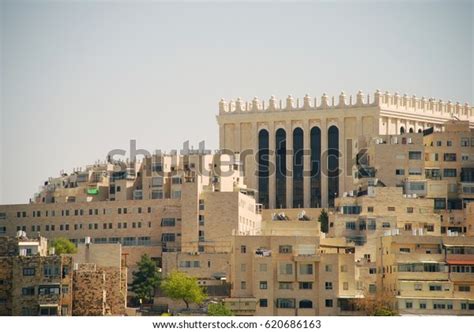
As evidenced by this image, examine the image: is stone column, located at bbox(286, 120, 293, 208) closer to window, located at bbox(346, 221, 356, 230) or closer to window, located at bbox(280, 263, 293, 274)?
window, located at bbox(346, 221, 356, 230)

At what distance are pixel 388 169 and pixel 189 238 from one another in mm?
9910

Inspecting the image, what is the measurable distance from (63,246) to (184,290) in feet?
30.0

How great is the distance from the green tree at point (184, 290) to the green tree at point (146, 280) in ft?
6.64

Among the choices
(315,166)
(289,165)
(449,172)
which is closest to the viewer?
(449,172)

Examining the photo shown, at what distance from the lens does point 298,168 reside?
4316 inches

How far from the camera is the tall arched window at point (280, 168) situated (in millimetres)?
108688

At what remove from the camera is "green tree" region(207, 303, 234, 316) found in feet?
274

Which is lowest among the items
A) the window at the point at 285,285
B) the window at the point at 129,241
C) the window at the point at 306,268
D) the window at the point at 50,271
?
the window at the point at 285,285

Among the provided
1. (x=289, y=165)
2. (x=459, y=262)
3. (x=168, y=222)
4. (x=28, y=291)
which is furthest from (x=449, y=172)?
(x=28, y=291)

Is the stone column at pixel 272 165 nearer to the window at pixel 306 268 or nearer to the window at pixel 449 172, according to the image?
the window at pixel 449 172

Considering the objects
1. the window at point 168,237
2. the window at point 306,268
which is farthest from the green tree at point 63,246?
the window at point 306,268

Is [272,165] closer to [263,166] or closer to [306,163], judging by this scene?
[263,166]
